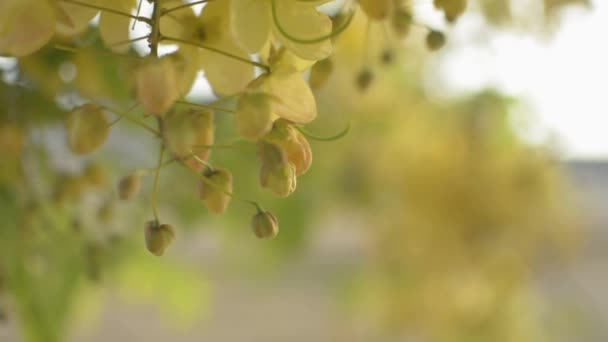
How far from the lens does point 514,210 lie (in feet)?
1.89

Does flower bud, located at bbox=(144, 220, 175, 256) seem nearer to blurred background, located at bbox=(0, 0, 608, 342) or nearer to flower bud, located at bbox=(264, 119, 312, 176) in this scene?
flower bud, located at bbox=(264, 119, 312, 176)

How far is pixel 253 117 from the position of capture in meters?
0.14

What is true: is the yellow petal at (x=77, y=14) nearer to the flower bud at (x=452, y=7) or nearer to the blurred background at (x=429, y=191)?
the flower bud at (x=452, y=7)

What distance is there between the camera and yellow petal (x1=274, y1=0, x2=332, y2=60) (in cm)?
15

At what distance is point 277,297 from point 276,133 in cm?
124

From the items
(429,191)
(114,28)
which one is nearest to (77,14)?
(114,28)

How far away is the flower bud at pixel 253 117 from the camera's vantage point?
14 cm

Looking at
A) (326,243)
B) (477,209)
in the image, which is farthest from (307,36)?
(326,243)

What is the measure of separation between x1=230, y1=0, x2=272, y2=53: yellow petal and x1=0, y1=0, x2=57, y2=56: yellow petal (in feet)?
0.09

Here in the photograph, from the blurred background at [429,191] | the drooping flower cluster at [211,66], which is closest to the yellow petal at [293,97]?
the drooping flower cluster at [211,66]

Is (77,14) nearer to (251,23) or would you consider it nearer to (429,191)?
(251,23)

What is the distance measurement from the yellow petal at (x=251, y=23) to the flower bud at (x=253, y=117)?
17 mm

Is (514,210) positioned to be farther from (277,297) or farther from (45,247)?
(277,297)

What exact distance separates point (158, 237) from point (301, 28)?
0.14ft
